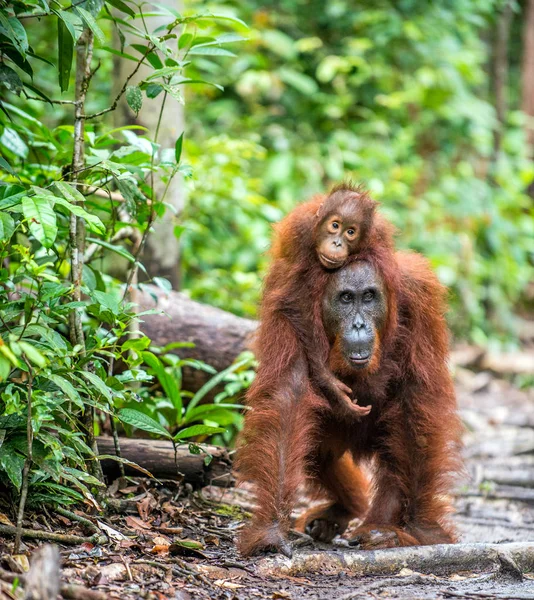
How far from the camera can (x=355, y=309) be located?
11.6 feet

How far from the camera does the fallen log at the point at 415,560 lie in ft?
10.1

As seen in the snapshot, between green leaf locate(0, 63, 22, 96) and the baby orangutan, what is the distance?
4.47 feet

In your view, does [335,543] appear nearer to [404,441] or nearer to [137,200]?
[404,441]

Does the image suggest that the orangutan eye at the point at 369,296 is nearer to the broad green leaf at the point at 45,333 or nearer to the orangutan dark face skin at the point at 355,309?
the orangutan dark face skin at the point at 355,309

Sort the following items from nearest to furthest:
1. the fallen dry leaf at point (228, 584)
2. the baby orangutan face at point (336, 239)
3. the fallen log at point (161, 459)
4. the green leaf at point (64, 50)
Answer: the fallen dry leaf at point (228, 584) < the green leaf at point (64, 50) < the baby orangutan face at point (336, 239) < the fallen log at point (161, 459)

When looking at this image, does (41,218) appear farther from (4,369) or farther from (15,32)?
(15,32)

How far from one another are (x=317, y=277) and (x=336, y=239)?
203mm

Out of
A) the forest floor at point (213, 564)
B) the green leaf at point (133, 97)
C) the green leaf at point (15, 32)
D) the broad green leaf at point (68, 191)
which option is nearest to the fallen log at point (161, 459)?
the forest floor at point (213, 564)

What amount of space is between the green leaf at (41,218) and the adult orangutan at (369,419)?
129cm

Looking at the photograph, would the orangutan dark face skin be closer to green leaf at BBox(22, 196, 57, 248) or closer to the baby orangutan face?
the baby orangutan face

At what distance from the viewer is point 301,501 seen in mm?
4953

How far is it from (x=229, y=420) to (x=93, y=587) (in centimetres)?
169

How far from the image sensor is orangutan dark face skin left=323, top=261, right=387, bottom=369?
3514 mm

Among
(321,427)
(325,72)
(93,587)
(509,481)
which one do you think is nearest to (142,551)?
(93,587)
